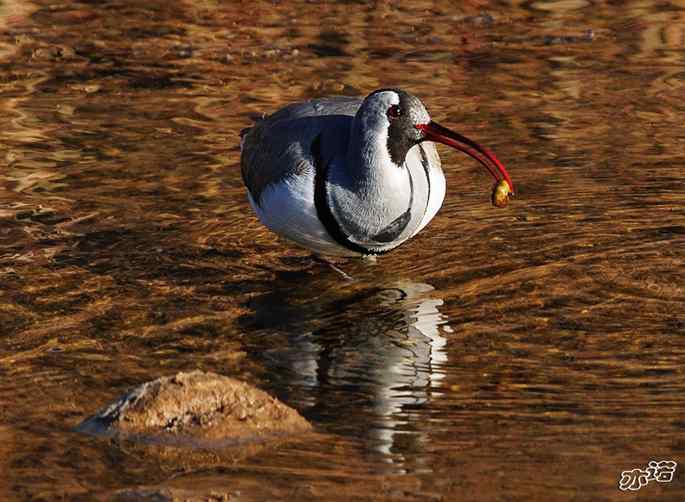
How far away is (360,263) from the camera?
896 cm

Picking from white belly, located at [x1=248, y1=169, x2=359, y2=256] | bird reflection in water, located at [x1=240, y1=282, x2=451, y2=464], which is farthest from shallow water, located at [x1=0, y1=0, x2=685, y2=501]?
white belly, located at [x1=248, y1=169, x2=359, y2=256]

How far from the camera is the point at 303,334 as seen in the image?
758cm

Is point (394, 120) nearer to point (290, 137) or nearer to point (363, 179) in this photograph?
point (363, 179)

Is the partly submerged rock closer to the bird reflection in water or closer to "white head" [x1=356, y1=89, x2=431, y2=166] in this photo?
the bird reflection in water

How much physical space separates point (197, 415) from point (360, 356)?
135 cm

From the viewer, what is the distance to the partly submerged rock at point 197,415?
594 cm

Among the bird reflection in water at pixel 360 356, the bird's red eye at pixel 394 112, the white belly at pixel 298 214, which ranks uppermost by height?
the bird's red eye at pixel 394 112

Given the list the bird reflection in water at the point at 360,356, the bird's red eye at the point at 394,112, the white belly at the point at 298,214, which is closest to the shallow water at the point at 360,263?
the bird reflection in water at the point at 360,356

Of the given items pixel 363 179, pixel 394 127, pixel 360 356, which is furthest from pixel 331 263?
pixel 360 356

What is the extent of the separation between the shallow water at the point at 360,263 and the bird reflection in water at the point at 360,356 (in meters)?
0.02

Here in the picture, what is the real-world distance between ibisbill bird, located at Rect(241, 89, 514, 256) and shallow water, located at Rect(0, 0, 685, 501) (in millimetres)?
357

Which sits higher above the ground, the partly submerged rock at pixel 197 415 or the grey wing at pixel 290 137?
the grey wing at pixel 290 137

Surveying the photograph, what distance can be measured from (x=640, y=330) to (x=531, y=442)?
5.30 feet

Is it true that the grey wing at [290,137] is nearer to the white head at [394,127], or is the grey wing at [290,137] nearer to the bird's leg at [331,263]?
the white head at [394,127]
